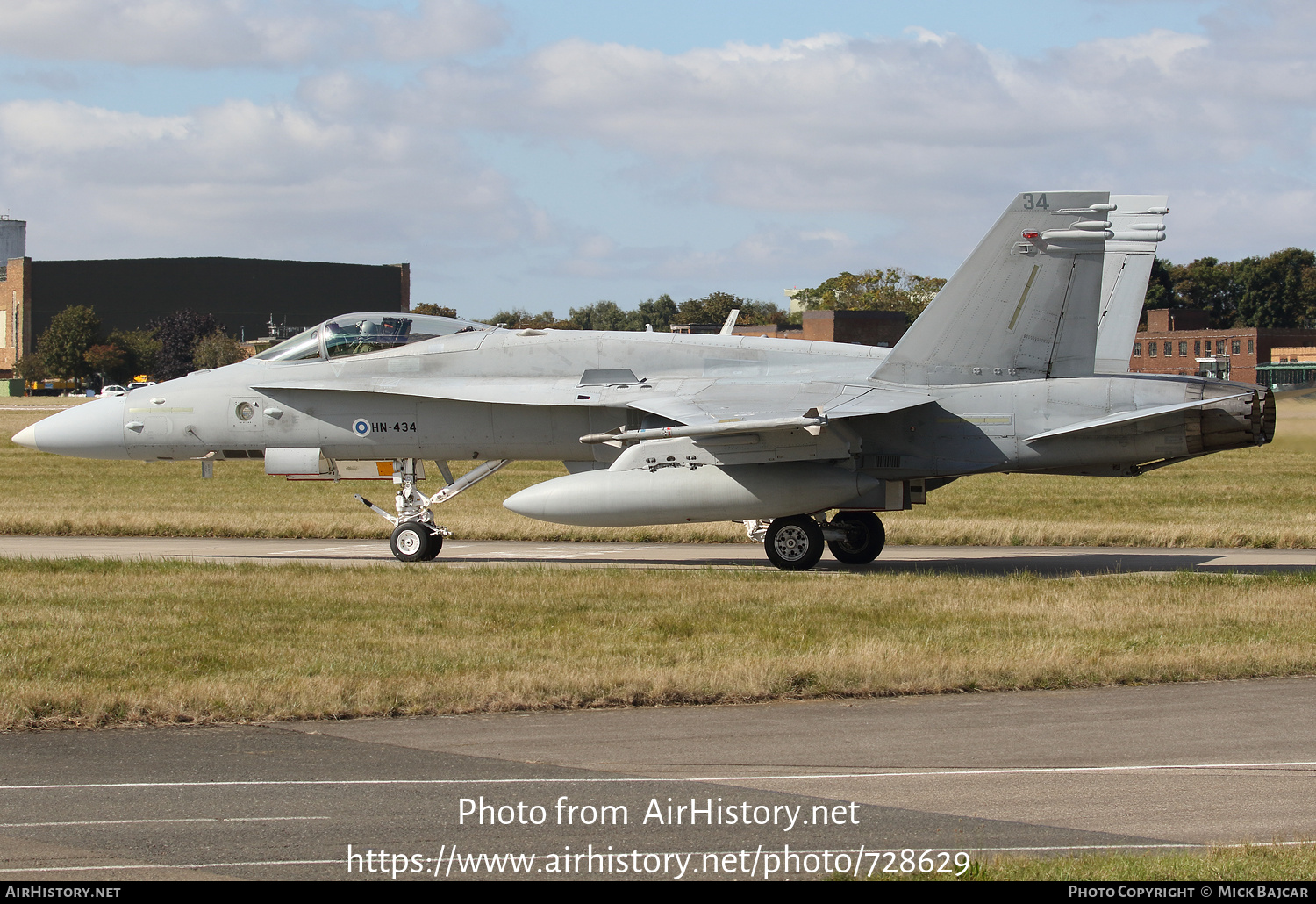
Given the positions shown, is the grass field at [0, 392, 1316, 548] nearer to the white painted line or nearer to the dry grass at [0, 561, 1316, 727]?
the dry grass at [0, 561, 1316, 727]

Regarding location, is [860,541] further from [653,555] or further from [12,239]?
[12,239]

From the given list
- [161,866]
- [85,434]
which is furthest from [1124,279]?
[161,866]

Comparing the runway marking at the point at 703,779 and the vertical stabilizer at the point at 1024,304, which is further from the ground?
the vertical stabilizer at the point at 1024,304

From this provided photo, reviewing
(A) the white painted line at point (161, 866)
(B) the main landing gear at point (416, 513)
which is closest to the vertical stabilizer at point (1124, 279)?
(B) the main landing gear at point (416, 513)

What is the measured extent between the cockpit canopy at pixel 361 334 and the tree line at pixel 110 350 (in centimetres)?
9981

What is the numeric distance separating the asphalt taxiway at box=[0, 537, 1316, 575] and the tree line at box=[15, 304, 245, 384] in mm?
97438

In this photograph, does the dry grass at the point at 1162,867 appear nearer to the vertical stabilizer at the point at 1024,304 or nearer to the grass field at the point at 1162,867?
the grass field at the point at 1162,867

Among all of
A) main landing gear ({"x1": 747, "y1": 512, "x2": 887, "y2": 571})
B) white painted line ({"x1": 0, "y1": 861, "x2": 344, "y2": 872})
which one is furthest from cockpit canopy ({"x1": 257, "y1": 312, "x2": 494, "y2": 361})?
white painted line ({"x1": 0, "y1": 861, "x2": 344, "y2": 872})

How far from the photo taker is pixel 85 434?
18.9m

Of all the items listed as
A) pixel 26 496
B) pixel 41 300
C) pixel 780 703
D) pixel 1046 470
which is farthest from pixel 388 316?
pixel 41 300

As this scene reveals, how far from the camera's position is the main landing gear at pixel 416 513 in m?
18.8

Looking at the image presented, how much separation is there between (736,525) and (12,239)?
506ft

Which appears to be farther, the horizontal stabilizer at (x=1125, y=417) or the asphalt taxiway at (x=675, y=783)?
the horizontal stabilizer at (x=1125, y=417)

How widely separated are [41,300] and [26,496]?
111 m
